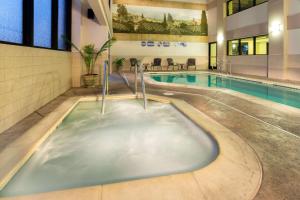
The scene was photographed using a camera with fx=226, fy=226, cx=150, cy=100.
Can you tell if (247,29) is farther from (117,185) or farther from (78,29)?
(117,185)

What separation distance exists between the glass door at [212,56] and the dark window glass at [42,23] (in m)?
12.6

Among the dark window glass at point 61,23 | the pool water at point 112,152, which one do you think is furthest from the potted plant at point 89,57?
the pool water at point 112,152

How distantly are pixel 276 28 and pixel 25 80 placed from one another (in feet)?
31.3

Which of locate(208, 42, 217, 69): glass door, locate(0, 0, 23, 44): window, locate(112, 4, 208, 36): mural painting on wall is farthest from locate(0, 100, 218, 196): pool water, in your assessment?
locate(208, 42, 217, 69): glass door

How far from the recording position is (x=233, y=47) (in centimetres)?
1345

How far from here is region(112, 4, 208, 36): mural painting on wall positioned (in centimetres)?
1482

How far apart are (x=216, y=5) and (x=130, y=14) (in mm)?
5651

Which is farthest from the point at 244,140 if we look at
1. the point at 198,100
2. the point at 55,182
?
the point at 198,100

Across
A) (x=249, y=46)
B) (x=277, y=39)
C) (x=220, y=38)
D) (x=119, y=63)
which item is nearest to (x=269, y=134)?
(x=277, y=39)

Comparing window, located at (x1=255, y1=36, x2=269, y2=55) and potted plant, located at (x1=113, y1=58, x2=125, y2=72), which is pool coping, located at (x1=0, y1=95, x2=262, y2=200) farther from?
potted plant, located at (x1=113, y1=58, x2=125, y2=72)

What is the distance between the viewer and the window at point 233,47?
1289 cm

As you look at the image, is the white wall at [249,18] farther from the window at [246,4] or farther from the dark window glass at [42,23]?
the dark window glass at [42,23]

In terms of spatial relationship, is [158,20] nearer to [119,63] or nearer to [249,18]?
[119,63]

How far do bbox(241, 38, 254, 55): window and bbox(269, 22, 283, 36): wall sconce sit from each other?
1954mm
